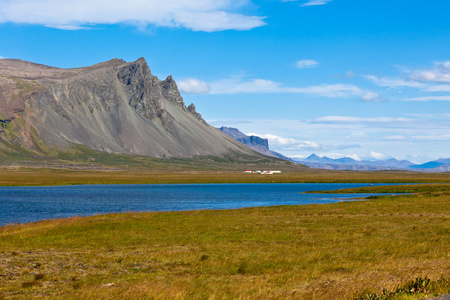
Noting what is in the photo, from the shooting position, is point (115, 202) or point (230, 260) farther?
point (115, 202)

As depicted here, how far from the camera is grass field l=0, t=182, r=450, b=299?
18.1m

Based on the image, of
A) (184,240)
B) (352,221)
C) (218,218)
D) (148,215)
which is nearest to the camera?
(184,240)

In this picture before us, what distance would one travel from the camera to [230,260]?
2547 centimetres

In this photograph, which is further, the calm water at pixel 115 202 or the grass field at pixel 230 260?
the calm water at pixel 115 202

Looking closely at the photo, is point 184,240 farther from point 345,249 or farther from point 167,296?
point 167,296

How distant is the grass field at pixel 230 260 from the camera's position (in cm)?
1806

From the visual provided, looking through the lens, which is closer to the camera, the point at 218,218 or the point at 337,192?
the point at 218,218

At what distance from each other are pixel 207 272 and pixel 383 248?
495 inches

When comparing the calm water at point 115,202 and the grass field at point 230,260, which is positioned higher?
the grass field at point 230,260

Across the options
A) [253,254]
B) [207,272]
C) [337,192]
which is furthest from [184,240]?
[337,192]

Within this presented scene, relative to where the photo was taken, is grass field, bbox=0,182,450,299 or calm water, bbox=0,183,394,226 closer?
grass field, bbox=0,182,450,299

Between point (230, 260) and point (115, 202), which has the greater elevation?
point (230, 260)

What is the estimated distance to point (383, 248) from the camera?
29.0m

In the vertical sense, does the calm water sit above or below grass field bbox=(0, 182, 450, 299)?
below
